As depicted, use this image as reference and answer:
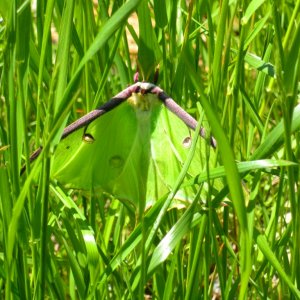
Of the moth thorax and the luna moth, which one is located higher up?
the moth thorax

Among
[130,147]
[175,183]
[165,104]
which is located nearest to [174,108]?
[165,104]

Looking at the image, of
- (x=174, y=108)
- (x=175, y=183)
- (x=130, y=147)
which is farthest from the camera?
(x=130, y=147)

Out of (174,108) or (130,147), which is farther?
(130,147)

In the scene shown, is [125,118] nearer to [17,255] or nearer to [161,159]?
[161,159]

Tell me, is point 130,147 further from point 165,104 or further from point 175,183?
point 175,183

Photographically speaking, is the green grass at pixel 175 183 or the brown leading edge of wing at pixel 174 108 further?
the brown leading edge of wing at pixel 174 108

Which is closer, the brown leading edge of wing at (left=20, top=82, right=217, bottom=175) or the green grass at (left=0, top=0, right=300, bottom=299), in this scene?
the green grass at (left=0, top=0, right=300, bottom=299)

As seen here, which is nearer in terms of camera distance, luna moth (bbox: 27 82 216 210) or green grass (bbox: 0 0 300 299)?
green grass (bbox: 0 0 300 299)

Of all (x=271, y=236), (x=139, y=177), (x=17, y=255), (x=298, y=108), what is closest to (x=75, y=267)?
(x=17, y=255)
